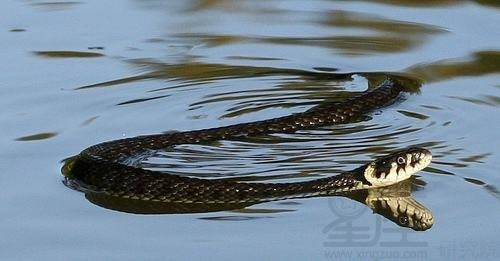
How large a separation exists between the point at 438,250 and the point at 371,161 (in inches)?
68.7

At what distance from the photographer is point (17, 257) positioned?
9.11 m

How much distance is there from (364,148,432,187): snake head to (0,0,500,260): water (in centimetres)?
16

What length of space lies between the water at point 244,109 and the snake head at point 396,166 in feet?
0.51

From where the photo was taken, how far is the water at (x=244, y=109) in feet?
30.8

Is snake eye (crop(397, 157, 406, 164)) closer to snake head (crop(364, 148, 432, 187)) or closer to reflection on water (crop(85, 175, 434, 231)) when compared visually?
snake head (crop(364, 148, 432, 187))

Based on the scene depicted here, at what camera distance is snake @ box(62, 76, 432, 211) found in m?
10.1

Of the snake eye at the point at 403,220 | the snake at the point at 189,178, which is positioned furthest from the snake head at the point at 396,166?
the snake eye at the point at 403,220

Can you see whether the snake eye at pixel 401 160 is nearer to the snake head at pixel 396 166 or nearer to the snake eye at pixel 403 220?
the snake head at pixel 396 166

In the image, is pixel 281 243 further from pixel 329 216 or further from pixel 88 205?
pixel 88 205

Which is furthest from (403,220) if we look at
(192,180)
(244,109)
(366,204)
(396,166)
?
(244,109)

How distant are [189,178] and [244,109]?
218 centimetres

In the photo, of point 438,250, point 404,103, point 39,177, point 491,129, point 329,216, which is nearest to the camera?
point 438,250

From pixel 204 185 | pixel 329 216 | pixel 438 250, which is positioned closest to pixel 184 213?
pixel 204 185

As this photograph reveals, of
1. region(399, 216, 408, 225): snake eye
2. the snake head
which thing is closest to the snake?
the snake head
